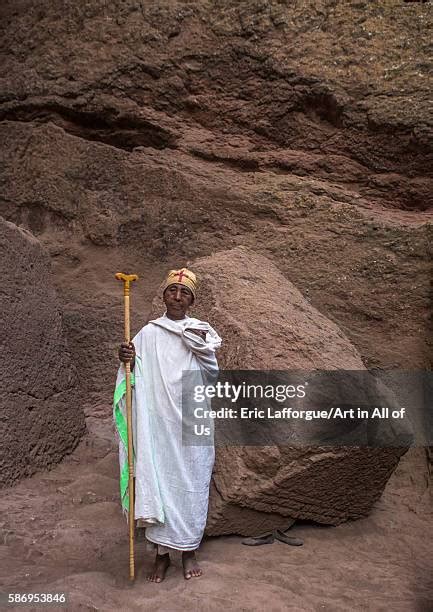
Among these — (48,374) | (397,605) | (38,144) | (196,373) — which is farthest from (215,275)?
(38,144)

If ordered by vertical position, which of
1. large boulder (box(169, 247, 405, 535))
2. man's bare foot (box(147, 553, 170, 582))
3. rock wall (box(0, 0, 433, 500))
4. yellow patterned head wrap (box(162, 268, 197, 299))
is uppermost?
rock wall (box(0, 0, 433, 500))

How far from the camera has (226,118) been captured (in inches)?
273

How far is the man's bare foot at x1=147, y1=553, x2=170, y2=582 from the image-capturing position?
3.61m

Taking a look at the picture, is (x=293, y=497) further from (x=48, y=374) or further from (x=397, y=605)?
(x=48, y=374)

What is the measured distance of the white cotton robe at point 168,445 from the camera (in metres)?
3.63

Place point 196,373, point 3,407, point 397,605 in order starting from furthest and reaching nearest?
point 3,407, point 196,373, point 397,605

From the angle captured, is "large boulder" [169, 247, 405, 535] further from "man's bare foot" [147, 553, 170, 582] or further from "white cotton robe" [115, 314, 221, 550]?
"man's bare foot" [147, 553, 170, 582]

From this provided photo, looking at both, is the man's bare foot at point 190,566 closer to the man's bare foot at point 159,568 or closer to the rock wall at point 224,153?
the man's bare foot at point 159,568

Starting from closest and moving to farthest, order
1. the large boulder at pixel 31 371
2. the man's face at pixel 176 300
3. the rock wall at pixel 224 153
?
the man's face at pixel 176 300 → the large boulder at pixel 31 371 → the rock wall at pixel 224 153

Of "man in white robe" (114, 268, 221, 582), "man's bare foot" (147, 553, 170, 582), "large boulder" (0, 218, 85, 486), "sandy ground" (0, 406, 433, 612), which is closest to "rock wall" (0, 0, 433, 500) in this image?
"large boulder" (0, 218, 85, 486)

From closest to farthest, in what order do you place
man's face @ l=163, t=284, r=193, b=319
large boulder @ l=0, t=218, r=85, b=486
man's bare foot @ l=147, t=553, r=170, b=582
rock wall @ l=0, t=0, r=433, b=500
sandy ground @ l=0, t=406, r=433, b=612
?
sandy ground @ l=0, t=406, r=433, b=612, man's bare foot @ l=147, t=553, r=170, b=582, man's face @ l=163, t=284, r=193, b=319, large boulder @ l=0, t=218, r=85, b=486, rock wall @ l=0, t=0, r=433, b=500

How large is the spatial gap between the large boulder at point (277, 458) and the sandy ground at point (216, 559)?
19 centimetres

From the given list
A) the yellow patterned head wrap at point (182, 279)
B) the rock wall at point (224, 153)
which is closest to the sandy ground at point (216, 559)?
the rock wall at point (224, 153)

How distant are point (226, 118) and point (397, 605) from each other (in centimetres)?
507
